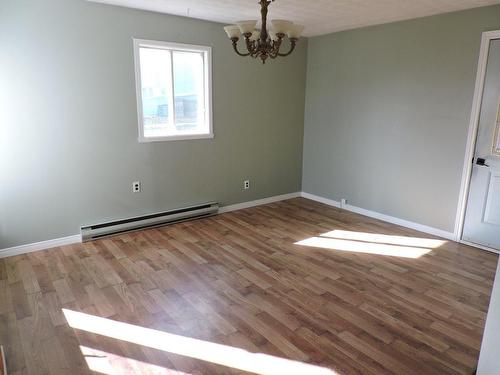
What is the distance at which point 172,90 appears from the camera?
4.33 meters

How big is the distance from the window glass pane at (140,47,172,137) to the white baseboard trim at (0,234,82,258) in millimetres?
1428

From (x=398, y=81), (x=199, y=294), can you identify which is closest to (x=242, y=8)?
(x=398, y=81)

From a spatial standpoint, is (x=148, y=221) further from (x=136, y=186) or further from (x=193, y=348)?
(x=193, y=348)

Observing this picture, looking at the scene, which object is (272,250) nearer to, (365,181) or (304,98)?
(365,181)

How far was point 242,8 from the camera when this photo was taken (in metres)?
3.67

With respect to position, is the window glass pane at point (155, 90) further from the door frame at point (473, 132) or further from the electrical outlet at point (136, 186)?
the door frame at point (473, 132)

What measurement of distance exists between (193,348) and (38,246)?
2.37 m

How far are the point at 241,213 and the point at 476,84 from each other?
10.4 ft

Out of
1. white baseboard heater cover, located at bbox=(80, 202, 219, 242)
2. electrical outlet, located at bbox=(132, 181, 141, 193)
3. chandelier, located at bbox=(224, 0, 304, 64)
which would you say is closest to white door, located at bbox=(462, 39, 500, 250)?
chandelier, located at bbox=(224, 0, 304, 64)

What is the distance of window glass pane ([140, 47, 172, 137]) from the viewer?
13.6 feet

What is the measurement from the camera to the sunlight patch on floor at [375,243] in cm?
380

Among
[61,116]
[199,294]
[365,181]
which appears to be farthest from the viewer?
[365,181]

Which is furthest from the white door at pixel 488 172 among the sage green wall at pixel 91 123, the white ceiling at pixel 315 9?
the sage green wall at pixel 91 123

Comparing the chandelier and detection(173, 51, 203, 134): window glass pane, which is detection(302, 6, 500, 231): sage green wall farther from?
the chandelier
